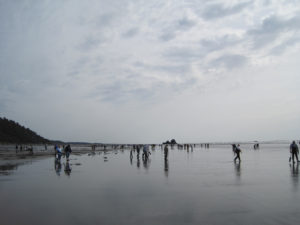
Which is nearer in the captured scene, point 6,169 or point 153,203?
point 153,203

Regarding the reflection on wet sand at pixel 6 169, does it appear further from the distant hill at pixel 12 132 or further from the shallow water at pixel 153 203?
the distant hill at pixel 12 132

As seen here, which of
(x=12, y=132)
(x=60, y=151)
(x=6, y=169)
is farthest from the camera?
(x=12, y=132)

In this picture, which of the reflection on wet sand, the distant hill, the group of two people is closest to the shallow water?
the reflection on wet sand

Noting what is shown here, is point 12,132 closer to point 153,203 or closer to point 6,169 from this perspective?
point 6,169

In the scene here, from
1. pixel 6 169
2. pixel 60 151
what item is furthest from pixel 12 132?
pixel 6 169

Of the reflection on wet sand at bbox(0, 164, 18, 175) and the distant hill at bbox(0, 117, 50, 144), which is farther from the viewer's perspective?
the distant hill at bbox(0, 117, 50, 144)

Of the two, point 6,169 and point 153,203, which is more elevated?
point 153,203

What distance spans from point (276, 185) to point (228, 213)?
19.1ft

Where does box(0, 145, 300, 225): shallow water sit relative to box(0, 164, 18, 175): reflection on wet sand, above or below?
above

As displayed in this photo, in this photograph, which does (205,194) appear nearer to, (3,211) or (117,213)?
(117,213)

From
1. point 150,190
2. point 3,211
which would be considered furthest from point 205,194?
point 3,211

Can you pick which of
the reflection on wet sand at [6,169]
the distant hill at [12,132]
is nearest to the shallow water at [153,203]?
the reflection on wet sand at [6,169]

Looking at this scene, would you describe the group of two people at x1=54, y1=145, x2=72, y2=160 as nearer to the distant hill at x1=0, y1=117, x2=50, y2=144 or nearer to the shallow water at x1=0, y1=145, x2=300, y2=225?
the shallow water at x1=0, y1=145, x2=300, y2=225

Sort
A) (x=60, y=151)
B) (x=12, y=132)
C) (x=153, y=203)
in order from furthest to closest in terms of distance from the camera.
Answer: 1. (x=12, y=132)
2. (x=60, y=151)
3. (x=153, y=203)
